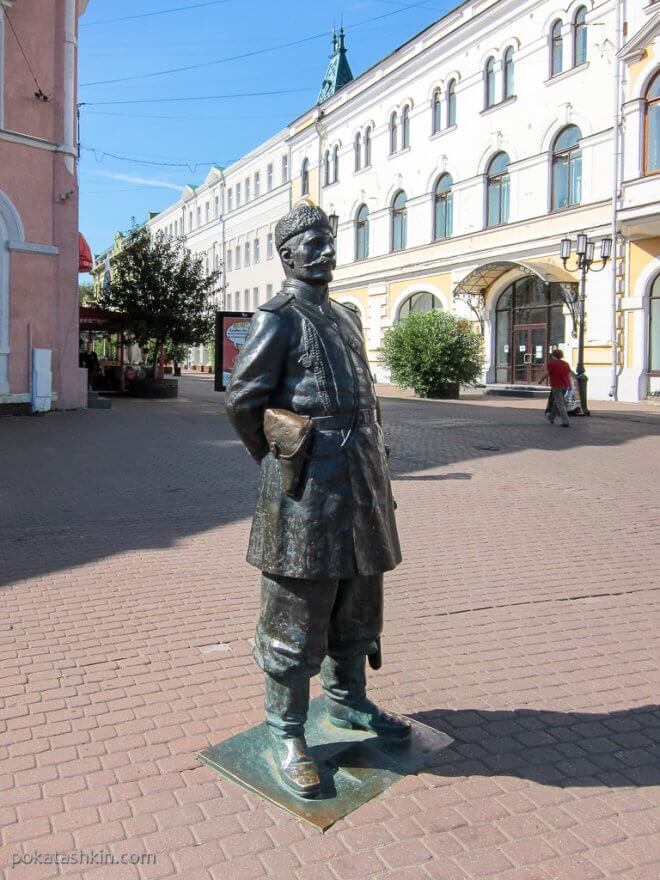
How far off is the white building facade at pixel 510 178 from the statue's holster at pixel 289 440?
2249cm

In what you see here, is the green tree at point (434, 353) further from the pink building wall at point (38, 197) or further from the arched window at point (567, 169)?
the pink building wall at point (38, 197)

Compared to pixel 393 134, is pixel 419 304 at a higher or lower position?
lower

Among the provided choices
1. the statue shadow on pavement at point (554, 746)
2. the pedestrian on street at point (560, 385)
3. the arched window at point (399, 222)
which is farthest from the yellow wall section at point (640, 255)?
the statue shadow on pavement at point (554, 746)

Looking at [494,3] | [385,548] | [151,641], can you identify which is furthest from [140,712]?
[494,3]

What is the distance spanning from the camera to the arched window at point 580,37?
26219 millimetres

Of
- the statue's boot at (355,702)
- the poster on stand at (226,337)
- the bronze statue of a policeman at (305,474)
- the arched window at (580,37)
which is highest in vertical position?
the arched window at (580,37)

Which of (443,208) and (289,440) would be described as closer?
(289,440)

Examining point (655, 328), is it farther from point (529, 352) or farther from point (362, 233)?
point (362, 233)

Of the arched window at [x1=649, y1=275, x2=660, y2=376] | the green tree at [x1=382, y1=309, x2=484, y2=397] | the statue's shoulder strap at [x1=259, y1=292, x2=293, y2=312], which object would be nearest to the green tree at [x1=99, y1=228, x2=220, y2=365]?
the green tree at [x1=382, y1=309, x2=484, y2=397]

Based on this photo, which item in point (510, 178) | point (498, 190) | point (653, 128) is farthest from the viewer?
point (498, 190)

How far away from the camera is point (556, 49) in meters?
27.6

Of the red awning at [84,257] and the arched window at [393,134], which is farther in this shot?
the arched window at [393,134]

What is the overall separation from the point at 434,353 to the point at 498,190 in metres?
8.00

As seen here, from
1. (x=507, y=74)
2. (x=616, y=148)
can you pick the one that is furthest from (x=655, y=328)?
(x=507, y=74)
